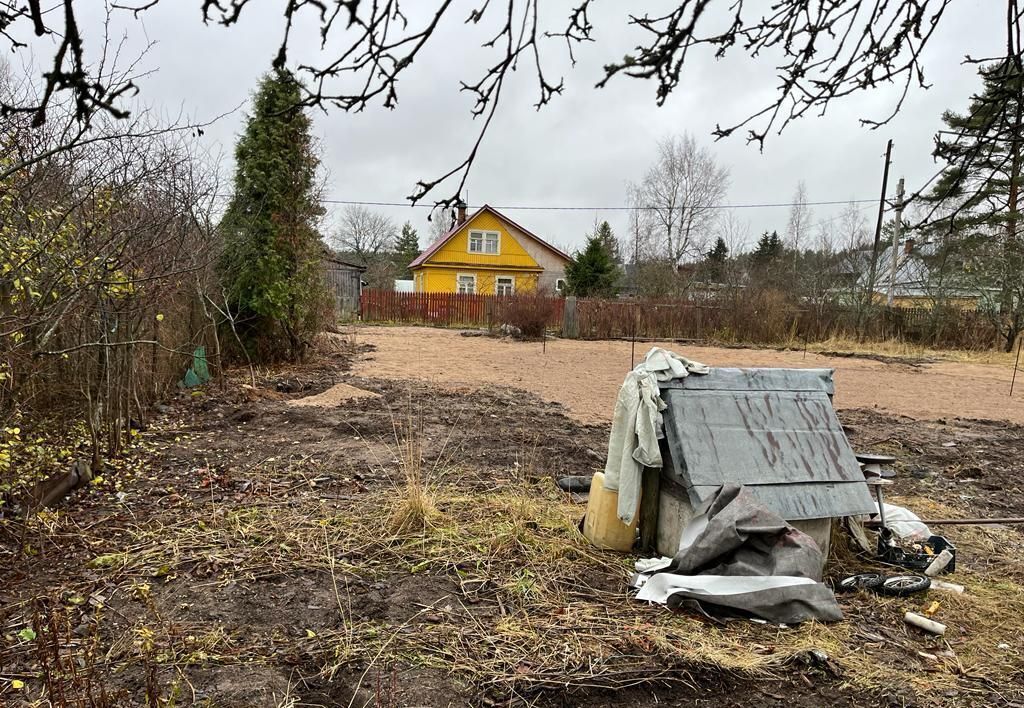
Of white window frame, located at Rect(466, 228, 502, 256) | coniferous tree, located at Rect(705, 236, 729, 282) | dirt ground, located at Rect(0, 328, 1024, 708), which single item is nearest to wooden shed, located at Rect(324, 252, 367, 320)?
white window frame, located at Rect(466, 228, 502, 256)

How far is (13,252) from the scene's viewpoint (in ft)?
10.9

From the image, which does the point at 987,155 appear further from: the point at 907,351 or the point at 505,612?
the point at 907,351

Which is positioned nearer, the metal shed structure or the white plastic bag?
the metal shed structure

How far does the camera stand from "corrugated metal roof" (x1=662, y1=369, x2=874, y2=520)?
10.9 ft

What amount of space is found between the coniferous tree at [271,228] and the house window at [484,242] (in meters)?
21.7

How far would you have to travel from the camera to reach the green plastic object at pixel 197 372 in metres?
7.73

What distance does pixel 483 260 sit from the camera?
3225cm

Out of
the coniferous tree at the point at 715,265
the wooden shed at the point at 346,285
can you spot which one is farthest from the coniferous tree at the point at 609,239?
the wooden shed at the point at 346,285

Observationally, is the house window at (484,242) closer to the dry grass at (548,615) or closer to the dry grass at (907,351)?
the dry grass at (907,351)

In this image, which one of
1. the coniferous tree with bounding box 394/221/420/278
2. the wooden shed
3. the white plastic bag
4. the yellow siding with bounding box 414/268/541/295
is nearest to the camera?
the white plastic bag

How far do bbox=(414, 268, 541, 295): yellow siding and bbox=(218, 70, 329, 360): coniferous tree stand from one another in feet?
69.9

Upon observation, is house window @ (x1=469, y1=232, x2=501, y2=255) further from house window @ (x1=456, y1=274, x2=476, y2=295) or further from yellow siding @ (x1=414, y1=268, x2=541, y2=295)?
house window @ (x1=456, y1=274, x2=476, y2=295)

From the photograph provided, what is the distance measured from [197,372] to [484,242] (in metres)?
25.2

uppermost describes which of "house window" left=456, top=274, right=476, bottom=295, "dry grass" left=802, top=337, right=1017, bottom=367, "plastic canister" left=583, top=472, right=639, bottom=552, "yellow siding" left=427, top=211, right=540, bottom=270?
"yellow siding" left=427, top=211, right=540, bottom=270
